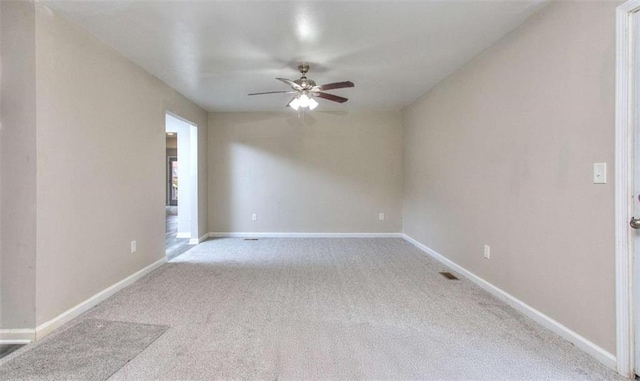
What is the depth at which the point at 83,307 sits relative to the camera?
7.76ft

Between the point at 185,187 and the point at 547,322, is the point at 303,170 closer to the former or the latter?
the point at 185,187

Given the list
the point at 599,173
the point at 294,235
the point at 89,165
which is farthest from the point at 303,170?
the point at 599,173

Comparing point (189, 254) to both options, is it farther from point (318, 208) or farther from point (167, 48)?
point (167, 48)

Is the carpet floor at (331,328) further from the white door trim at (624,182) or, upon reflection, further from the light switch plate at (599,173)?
the light switch plate at (599,173)

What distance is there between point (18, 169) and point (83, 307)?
Answer: 3.82 feet

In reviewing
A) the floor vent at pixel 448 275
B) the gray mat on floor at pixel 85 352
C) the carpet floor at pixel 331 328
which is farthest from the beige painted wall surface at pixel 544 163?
the gray mat on floor at pixel 85 352

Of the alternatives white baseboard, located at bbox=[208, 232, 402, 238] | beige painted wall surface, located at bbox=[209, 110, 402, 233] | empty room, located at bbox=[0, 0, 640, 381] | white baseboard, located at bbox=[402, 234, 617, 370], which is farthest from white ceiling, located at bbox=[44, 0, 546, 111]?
white baseboard, located at bbox=[208, 232, 402, 238]

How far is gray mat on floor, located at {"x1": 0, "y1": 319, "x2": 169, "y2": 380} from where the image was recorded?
160 centimetres

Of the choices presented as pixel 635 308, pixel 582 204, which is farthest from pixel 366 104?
pixel 635 308

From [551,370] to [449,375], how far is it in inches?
22.8

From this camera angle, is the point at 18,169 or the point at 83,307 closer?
the point at 18,169

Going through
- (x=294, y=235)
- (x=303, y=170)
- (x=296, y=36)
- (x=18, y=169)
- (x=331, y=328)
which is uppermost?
(x=296, y=36)

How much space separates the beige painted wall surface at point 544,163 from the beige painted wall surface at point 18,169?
3537 millimetres

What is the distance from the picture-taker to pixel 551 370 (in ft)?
5.32
